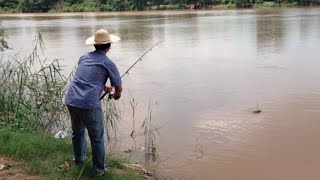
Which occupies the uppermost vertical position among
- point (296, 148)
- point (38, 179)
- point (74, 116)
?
point (74, 116)

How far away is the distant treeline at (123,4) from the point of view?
6299cm

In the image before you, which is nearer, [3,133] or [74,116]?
[74,116]

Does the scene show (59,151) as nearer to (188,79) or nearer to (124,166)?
(124,166)

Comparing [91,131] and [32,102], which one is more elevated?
[91,131]

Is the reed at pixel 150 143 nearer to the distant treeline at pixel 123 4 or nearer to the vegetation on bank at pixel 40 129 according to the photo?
the vegetation on bank at pixel 40 129

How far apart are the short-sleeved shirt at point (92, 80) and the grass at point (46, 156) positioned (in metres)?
0.76

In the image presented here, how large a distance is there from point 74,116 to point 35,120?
2448 millimetres

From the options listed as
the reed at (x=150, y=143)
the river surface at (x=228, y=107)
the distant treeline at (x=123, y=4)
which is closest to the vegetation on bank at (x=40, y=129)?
the reed at (x=150, y=143)

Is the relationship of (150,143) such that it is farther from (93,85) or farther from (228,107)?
(93,85)

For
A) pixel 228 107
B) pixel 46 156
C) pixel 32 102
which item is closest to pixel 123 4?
pixel 228 107

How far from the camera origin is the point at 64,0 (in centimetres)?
8981

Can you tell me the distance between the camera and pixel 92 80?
430 cm

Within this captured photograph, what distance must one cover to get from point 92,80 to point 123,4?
243ft

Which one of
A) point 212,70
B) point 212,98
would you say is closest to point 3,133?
point 212,98
